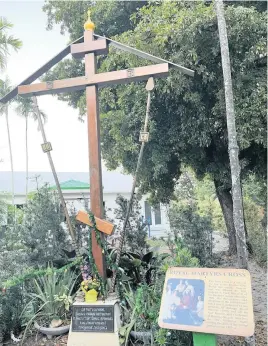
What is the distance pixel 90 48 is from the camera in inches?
140

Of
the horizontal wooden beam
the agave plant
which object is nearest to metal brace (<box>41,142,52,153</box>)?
the horizontal wooden beam

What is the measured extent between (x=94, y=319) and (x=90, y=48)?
10.0ft

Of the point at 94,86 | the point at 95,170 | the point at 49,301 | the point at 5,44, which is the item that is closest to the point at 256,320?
the point at 49,301

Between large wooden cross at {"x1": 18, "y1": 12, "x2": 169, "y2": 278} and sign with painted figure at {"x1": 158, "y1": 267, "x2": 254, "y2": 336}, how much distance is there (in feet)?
3.66

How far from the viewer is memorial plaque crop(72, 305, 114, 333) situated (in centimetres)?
294

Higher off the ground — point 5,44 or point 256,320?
point 5,44

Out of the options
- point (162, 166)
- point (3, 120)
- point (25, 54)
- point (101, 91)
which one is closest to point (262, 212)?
point (162, 166)

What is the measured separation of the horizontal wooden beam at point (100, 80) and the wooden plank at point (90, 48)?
31 centimetres

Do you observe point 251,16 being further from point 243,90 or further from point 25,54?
point 25,54

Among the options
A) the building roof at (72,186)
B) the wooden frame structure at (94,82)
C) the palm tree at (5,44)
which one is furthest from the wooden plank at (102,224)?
the palm tree at (5,44)

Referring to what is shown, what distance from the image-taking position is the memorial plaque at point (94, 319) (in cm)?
294

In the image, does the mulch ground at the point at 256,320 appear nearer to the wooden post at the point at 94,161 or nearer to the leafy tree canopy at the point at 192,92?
the wooden post at the point at 94,161

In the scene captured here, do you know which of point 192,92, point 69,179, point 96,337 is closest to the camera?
point 96,337

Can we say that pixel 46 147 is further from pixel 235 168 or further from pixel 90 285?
pixel 235 168
